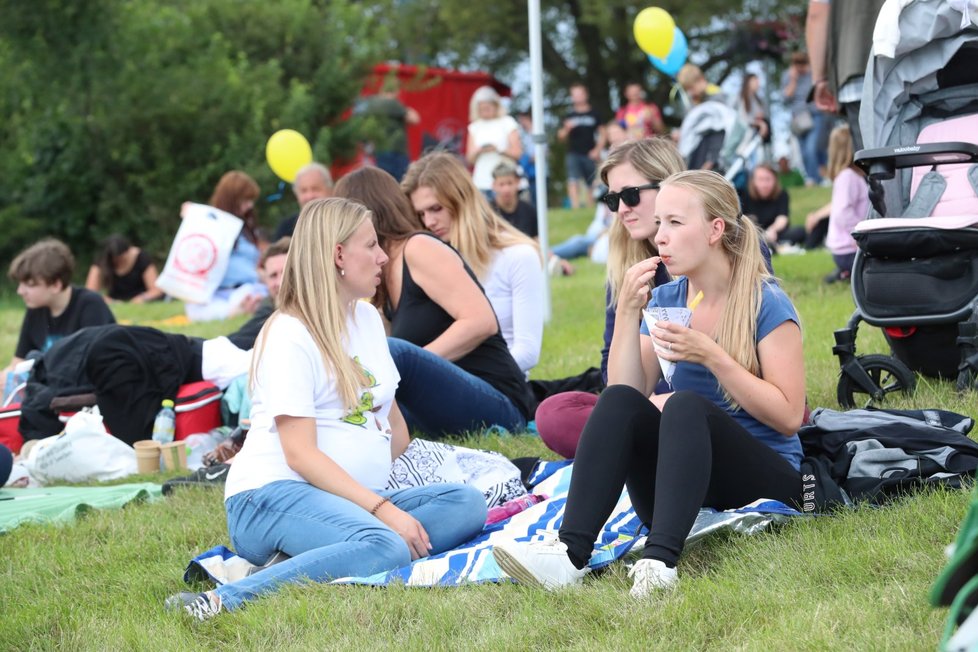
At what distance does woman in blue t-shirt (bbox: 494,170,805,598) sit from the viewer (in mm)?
3473

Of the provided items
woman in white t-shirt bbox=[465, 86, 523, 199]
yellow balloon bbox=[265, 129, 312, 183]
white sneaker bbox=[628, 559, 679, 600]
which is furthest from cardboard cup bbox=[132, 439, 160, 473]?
woman in white t-shirt bbox=[465, 86, 523, 199]

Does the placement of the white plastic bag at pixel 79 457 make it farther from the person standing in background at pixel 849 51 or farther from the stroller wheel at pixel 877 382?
the person standing in background at pixel 849 51

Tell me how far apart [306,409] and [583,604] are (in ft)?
3.70

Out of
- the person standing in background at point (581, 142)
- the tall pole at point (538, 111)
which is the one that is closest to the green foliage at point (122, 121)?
the person standing in background at point (581, 142)

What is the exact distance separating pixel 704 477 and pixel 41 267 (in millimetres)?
5538

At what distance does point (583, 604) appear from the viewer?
3375mm

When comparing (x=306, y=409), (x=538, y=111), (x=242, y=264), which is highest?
(x=538, y=111)

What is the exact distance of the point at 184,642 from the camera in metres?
3.52

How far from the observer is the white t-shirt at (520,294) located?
20.3 ft

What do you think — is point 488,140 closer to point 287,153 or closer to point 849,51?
point 287,153

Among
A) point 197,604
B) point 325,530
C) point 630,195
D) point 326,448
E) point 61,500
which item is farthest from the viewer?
point 61,500

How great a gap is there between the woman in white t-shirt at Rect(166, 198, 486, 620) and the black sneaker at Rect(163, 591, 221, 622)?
1cm

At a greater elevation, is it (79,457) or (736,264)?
(736,264)

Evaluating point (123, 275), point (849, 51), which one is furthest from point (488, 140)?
point (849, 51)
